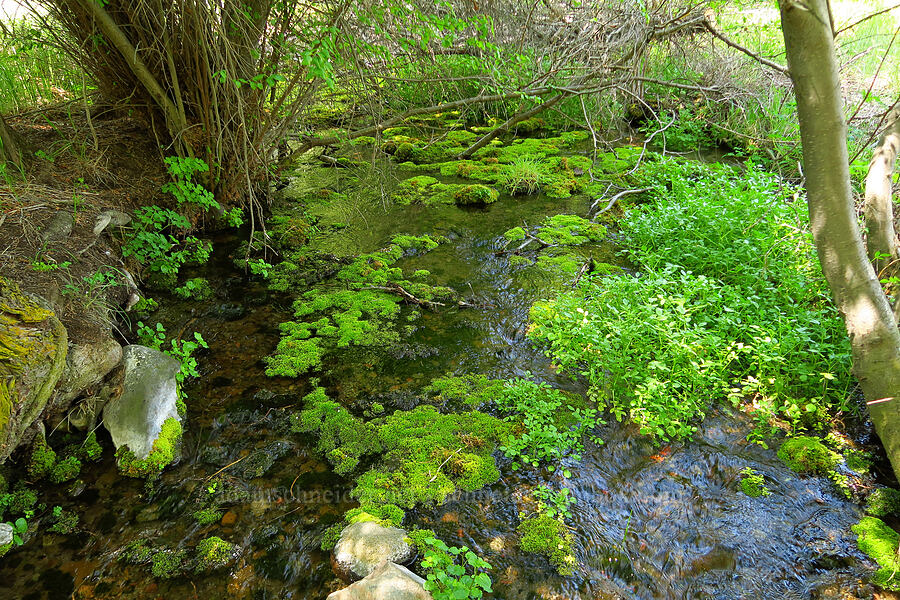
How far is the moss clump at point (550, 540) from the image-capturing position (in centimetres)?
271

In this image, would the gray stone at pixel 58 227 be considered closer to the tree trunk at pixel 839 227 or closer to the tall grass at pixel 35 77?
the tall grass at pixel 35 77

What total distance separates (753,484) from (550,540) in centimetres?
143

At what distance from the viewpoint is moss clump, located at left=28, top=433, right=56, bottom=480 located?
10.1ft

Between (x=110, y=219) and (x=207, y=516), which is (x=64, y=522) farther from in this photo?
(x=110, y=219)

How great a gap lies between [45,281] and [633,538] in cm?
435

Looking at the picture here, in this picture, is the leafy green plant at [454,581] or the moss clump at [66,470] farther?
the moss clump at [66,470]

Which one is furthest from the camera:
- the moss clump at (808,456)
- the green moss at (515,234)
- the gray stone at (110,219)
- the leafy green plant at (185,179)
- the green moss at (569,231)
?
the green moss at (515,234)

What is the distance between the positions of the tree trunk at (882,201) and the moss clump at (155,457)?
199 inches

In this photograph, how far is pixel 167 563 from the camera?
2.66 m

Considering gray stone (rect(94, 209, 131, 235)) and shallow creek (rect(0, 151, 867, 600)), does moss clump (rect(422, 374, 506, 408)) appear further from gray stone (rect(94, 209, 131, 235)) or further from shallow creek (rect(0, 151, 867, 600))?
gray stone (rect(94, 209, 131, 235))

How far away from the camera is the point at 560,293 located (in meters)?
5.06

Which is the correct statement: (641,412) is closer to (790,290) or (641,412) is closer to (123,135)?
(790,290)

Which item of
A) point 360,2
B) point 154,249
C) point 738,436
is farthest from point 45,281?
point 738,436

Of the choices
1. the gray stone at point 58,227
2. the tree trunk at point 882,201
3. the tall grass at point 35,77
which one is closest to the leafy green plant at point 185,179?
the gray stone at point 58,227
